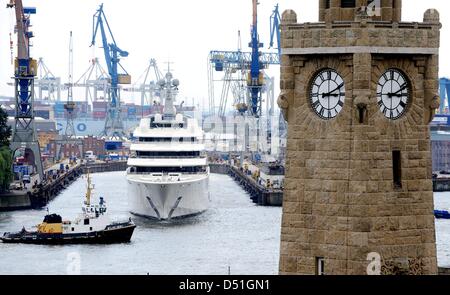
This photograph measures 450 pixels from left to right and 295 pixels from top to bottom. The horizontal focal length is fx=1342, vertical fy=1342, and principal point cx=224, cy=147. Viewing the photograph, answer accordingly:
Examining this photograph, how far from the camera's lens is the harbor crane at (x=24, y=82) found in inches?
4845

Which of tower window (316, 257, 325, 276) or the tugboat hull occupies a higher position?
tower window (316, 257, 325, 276)

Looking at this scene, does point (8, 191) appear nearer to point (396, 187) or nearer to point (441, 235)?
point (441, 235)

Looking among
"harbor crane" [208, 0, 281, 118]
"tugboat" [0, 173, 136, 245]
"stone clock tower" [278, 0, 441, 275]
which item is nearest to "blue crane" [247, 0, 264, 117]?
"harbor crane" [208, 0, 281, 118]

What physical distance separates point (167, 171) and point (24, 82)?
3302 cm

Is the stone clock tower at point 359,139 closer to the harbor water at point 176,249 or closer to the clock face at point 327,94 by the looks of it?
the clock face at point 327,94

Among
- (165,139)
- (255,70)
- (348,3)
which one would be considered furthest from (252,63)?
(348,3)

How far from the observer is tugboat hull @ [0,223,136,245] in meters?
75.1

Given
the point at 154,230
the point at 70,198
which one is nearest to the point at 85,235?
the point at 154,230

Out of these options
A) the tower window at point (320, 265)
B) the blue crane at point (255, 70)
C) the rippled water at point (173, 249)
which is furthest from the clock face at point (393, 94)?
the blue crane at point (255, 70)

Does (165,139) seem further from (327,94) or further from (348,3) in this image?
→ (327,94)

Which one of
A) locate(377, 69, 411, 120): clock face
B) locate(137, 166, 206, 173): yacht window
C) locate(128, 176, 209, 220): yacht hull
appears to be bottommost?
locate(128, 176, 209, 220): yacht hull

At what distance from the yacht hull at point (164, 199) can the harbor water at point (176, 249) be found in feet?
3.29

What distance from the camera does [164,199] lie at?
90125 millimetres

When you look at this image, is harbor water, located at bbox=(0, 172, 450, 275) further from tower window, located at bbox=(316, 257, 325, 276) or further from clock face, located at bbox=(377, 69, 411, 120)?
clock face, located at bbox=(377, 69, 411, 120)
